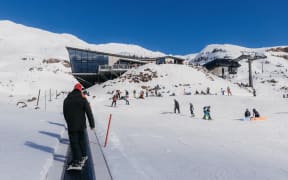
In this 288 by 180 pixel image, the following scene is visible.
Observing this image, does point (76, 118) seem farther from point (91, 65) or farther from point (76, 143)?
point (91, 65)

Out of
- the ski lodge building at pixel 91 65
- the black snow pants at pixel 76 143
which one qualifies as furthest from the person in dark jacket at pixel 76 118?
the ski lodge building at pixel 91 65

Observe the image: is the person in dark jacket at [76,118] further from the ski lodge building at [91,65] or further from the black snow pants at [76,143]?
the ski lodge building at [91,65]

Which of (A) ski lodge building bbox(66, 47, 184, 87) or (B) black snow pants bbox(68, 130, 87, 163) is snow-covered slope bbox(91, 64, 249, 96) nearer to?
(A) ski lodge building bbox(66, 47, 184, 87)

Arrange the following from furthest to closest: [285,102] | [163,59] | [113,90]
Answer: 1. [163,59]
2. [113,90]
3. [285,102]

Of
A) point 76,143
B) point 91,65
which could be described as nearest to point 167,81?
point 91,65

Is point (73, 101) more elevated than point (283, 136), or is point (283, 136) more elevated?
point (73, 101)

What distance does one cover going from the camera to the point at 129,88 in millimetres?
41125

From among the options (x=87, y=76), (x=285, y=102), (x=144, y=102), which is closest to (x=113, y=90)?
(x=144, y=102)

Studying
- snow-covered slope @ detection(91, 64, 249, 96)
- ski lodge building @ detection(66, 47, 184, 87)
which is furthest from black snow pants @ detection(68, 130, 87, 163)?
ski lodge building @ detection(66, 47, 184, 87)

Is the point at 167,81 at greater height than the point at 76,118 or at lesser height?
greater

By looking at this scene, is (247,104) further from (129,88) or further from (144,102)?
(129,88)

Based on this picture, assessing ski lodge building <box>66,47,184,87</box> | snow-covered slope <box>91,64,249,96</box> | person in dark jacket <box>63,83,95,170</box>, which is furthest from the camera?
ski lodge building <box>66,47,184,87</box>

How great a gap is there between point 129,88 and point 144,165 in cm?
3579

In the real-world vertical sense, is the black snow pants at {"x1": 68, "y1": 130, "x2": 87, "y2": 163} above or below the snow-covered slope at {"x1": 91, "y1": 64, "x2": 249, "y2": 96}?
below
